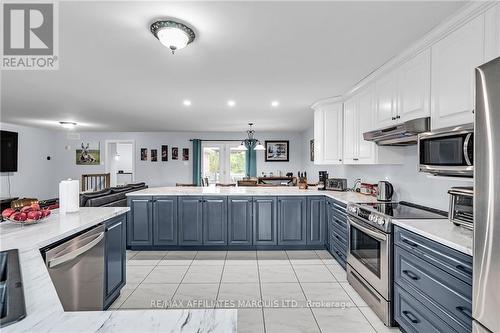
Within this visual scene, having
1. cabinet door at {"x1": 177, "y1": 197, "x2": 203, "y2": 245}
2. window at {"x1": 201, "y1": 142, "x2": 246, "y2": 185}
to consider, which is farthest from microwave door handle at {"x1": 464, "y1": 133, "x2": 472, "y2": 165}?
window at {"x1": 201, "y1": 142, "x2": 246, "y2": 185}

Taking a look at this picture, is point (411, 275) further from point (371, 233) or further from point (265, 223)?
point (265, 223)

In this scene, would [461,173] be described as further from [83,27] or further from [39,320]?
[83,27]

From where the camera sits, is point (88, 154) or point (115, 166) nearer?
point (88, 154)

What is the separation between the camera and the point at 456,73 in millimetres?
1831

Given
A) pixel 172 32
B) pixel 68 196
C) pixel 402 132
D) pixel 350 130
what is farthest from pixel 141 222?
pixel 402 132

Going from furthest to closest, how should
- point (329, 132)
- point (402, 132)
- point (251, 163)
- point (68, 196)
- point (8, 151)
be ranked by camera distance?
point (251, 163), point (8, 151), point (329, 132), point (402, 132), point (68, 196)

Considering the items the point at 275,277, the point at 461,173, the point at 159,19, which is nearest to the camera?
the point at 461,173

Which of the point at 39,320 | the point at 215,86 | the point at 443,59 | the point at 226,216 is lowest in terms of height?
the point at 226,216

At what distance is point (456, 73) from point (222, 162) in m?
7.19

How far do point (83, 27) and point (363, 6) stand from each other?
2.04 metres

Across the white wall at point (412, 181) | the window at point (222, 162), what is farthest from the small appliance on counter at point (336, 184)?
the window at point (222, 162)

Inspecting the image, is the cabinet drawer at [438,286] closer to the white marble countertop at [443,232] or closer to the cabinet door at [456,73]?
the white marble countertop at [443,232]

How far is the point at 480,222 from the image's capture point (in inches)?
46.5

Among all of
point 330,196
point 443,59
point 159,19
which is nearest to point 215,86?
point 159,19
